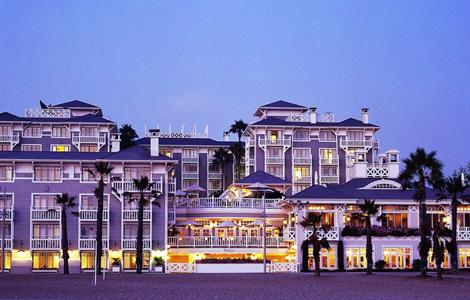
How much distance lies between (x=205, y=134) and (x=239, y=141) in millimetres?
5562

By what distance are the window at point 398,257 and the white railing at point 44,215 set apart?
2982 cm

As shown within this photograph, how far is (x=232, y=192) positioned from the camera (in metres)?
96.1

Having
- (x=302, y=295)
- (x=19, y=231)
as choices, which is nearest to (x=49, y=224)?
(x=19, y=231)

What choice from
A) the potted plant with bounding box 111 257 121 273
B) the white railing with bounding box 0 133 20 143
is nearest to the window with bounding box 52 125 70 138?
the white railing with bounding box 0 133 20 143

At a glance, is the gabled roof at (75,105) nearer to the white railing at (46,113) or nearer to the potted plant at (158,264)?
the white railing at (46,113)

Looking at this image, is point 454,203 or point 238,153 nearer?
point 454,203

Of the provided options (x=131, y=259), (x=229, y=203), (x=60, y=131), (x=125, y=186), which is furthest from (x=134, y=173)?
(x=60, y=131)

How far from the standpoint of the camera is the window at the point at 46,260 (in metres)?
78.8

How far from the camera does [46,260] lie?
79062mm

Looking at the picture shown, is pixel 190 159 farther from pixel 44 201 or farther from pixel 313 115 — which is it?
pixel 44 201

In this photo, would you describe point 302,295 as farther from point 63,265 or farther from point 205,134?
point 205,134

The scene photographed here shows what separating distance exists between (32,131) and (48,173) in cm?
2698

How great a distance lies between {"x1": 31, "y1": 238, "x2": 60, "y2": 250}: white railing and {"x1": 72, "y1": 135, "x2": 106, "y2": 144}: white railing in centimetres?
2879

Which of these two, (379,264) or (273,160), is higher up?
(273,160)
